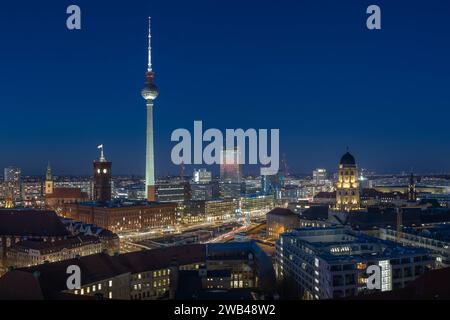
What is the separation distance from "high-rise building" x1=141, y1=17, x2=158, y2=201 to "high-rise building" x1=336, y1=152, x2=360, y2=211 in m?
52.1

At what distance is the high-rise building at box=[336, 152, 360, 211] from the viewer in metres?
62.6

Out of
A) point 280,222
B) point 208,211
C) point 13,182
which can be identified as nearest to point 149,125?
point 208,211

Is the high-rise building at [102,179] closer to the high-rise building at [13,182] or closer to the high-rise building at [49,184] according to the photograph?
the high-rise building at [49,184]

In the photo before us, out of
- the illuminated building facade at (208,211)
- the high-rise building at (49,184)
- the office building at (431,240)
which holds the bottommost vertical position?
the illuminated building facade at (208,211)

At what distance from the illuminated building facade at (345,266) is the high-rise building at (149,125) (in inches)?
2803

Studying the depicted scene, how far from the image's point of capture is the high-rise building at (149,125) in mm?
106875

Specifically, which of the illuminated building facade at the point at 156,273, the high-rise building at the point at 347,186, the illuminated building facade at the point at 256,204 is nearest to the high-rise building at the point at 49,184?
the illuminated building facade at the point at 256,204

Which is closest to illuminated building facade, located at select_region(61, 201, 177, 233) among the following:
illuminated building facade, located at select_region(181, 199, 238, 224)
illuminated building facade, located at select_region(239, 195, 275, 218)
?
illuminated building facade, located at select_region(181, 199, 238, 224)

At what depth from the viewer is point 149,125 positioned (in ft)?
360
